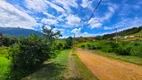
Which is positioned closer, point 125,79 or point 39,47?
point 125,79

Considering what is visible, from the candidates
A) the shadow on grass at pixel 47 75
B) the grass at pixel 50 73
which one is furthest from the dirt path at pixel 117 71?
the shadow on grass at pixel 47 75

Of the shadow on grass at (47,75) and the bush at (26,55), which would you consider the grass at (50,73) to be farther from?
the bush at (26,55)

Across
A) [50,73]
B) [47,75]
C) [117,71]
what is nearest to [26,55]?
[50,73]

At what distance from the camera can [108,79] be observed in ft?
45.2

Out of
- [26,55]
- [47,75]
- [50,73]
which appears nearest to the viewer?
[47,75]

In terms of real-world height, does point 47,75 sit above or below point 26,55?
below

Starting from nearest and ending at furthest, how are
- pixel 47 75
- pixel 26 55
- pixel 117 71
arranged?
pixel 47 75, pixel 117 71, pixel 26 55

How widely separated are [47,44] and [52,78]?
7211 millimetres

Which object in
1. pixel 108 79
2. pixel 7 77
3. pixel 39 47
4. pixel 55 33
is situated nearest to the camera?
pixel 108 79

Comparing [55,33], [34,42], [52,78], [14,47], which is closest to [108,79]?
[52,78]

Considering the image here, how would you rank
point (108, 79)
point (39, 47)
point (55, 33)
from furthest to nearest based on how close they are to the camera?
point (55, 33)
point (39, 47)
point (108, 79)

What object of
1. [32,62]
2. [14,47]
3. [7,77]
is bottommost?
[7,77]

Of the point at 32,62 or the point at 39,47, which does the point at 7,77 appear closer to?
the point at 32,62

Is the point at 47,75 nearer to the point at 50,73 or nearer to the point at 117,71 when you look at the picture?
the point at 50,73
